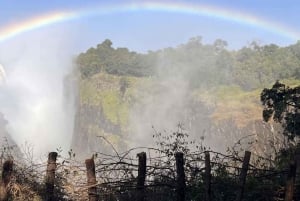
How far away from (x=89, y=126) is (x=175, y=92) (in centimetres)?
2234

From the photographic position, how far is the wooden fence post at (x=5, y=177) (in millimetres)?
6406

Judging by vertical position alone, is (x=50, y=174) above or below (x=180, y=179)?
above

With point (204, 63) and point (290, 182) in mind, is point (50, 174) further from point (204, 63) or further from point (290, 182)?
point (204, 63)

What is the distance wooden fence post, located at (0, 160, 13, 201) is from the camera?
21.0 ft

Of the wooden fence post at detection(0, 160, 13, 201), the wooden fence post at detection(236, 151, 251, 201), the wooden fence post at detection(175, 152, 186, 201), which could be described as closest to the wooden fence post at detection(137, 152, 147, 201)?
the wooden fence post at detection(175, 152, 186, 201)

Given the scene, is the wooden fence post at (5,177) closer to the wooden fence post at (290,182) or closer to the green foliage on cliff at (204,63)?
the wooden fence post at (290,182)

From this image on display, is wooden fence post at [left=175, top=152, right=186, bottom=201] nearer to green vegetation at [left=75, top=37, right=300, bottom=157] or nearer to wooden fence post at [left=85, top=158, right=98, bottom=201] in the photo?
wooden fence post at [left=85, top=158, right=98, bottom=201]

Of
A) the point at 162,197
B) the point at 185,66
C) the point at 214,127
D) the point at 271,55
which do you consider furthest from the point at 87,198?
the point at 185,66

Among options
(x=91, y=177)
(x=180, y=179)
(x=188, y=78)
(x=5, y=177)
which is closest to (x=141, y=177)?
(x=180, y=179)

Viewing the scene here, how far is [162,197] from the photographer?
708 cm

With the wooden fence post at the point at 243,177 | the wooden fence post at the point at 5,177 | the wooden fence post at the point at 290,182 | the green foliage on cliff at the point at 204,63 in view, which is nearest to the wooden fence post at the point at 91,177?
the wooden fence post at the point at 5,177

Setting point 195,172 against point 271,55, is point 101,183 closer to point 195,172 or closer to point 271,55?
point 195,172

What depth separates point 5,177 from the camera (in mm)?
6469

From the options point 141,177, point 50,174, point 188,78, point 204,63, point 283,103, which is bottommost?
point 141,177
